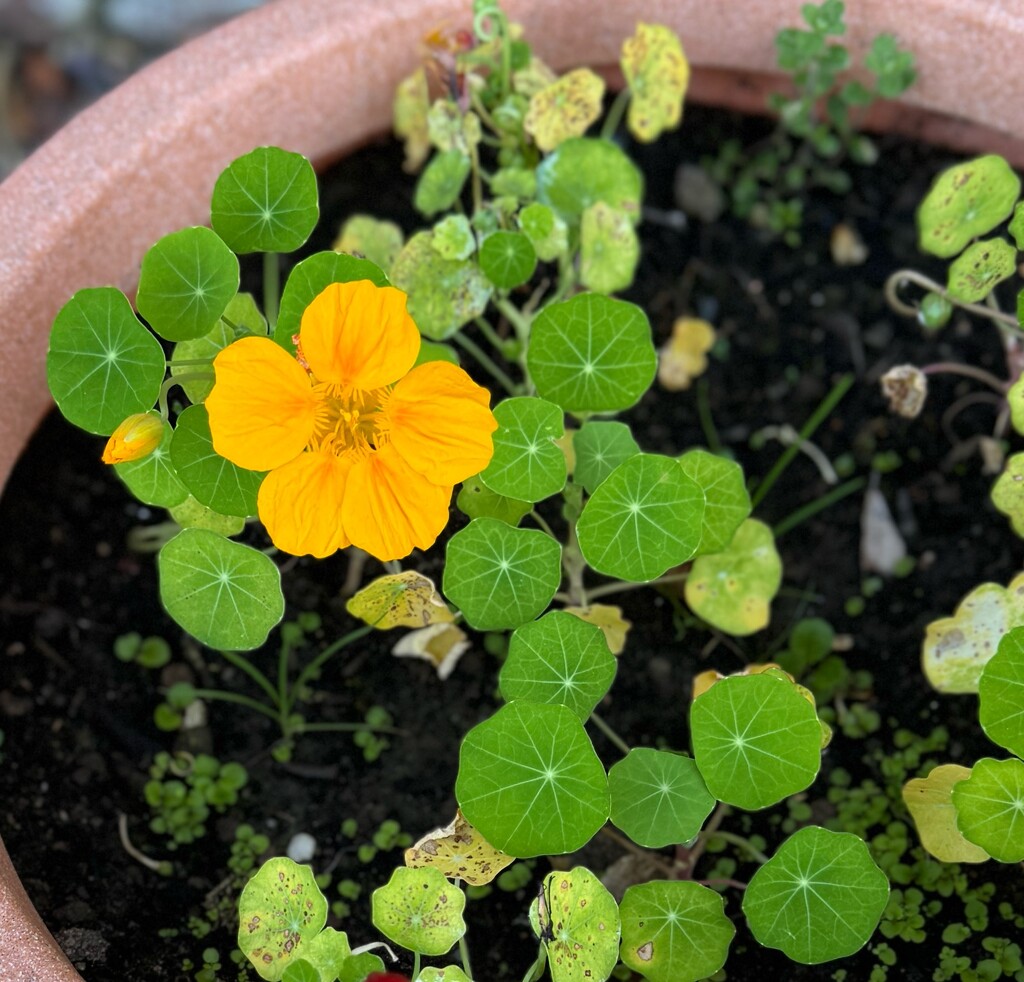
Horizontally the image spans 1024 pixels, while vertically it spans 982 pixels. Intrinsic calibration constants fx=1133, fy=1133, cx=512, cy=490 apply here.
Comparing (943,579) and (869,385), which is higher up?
(869,385)

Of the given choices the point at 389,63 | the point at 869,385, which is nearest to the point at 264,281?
the point at 389,63

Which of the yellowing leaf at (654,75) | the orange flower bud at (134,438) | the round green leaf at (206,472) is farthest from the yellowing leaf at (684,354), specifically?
the orange flower bud at (134,438)

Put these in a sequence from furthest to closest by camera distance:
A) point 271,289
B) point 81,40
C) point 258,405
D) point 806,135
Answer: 1. point 81,40
2. point 806,135
3. point 271,289
4. point 258,405

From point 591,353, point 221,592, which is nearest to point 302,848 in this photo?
point 221,592

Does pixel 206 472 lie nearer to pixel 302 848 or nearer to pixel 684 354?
pixel 302 848

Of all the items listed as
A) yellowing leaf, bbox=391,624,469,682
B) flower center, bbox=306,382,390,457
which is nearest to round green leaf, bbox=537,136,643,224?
flower center, bbox=306,382,390,457

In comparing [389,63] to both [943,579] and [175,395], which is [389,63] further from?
[943,579]

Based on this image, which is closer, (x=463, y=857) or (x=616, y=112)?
(x=463, y=857)

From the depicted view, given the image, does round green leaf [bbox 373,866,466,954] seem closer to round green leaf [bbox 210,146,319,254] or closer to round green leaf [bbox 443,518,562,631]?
round green leaf [bbox 443,518,562,631]
